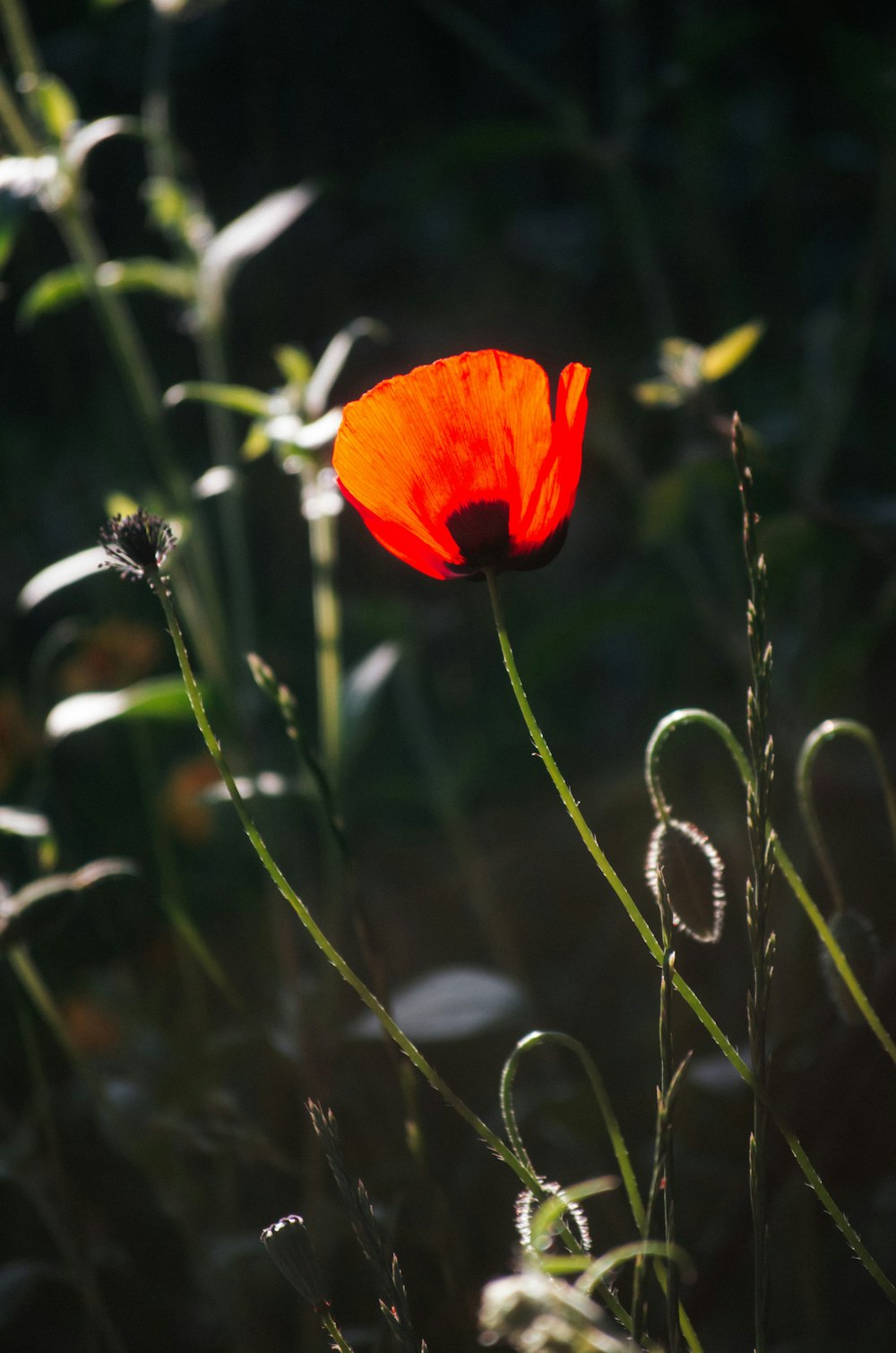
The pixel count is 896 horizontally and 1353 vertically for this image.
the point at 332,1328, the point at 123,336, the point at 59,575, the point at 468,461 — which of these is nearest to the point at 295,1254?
the point at 332,1328

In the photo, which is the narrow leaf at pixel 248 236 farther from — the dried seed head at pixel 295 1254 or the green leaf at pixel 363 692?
the dried seed head at pixel 295 1254

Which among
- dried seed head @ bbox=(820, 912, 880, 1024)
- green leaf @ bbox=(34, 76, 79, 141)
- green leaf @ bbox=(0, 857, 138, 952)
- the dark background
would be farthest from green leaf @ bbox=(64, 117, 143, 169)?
dried seed head @ bbox=(820, 912, 880, 1024)

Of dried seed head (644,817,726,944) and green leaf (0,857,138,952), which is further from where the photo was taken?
green leaf (0,857,138,952)

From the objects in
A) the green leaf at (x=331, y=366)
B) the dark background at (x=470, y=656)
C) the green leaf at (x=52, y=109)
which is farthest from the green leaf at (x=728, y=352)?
the green leaf at (x=52, y=109)

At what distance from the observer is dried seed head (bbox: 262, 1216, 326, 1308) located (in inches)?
12.4

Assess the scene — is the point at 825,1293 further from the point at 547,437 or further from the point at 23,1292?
the point at 547,437

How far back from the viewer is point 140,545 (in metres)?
0.32

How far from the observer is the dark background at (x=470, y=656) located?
26.9 inches

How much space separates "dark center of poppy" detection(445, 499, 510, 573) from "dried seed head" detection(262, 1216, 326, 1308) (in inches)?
8.3

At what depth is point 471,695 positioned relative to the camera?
1349mm

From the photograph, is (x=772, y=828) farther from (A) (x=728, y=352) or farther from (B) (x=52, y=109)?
(B) (x=52, y=109)

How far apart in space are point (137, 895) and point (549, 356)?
1.04 meters

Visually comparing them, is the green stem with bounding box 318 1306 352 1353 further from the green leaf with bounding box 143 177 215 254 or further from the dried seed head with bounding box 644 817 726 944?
the green leaf with bounding box 143 177 215 254

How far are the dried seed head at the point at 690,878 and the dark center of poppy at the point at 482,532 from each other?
0.11m
